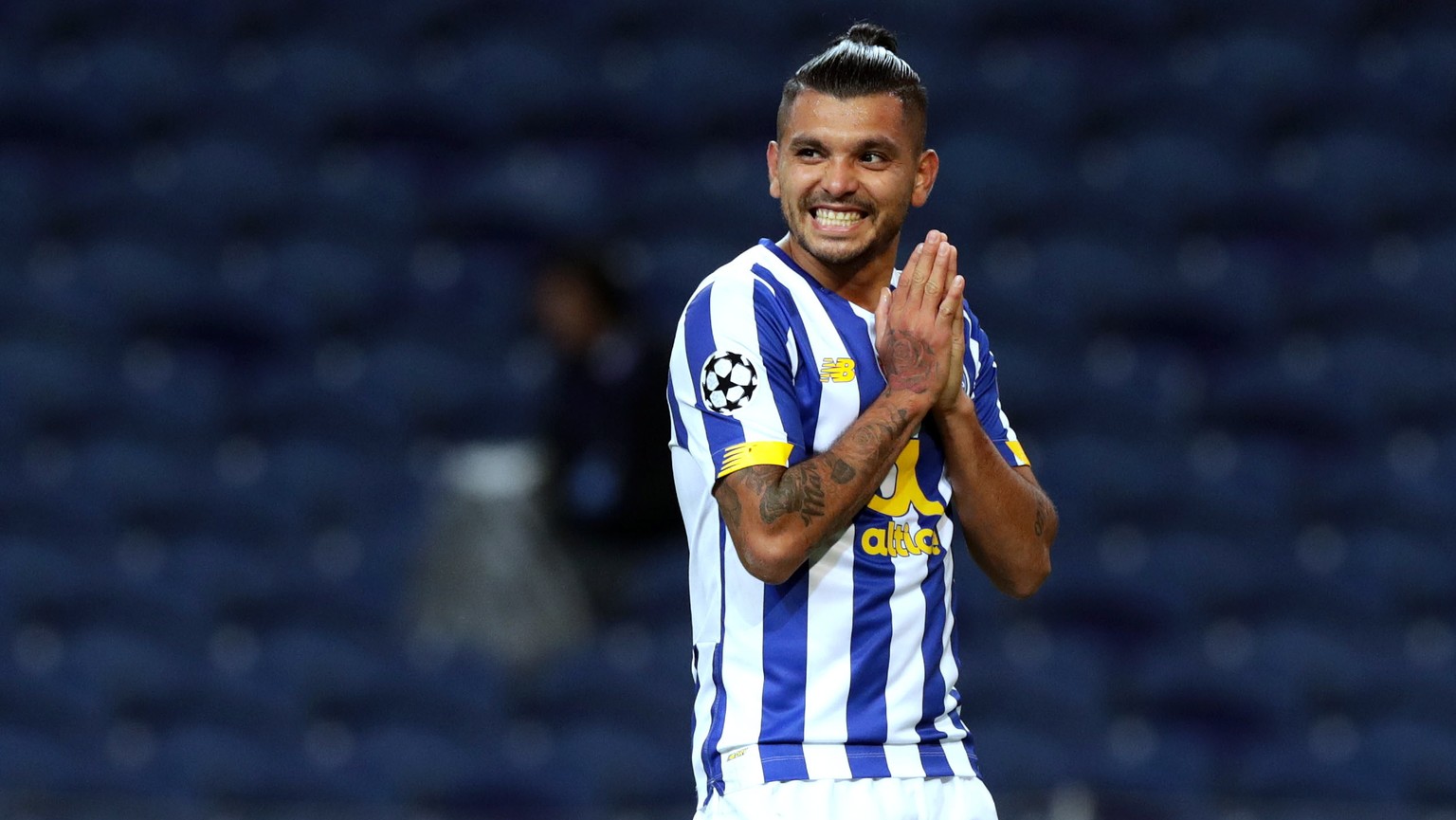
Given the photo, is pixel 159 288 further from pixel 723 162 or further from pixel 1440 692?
pixel 1440 692

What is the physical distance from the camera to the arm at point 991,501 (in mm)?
2410

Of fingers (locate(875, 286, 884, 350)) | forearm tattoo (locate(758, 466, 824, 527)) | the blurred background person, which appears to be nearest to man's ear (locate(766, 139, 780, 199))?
fingers (locate(875, 286, 884, 350))

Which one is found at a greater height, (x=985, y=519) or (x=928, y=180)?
(x=928, y=180)

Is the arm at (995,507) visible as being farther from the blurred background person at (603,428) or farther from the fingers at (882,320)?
the blurred background person at (603,428)

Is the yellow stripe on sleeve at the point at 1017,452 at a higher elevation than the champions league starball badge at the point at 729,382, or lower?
lower

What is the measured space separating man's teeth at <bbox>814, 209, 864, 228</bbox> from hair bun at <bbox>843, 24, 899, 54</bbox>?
0.83 ft

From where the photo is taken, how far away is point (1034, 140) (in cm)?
570

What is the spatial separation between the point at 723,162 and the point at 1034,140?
0.99 metres

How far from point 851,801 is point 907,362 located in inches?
22.3

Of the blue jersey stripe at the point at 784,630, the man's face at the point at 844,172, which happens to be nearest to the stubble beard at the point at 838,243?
the man's face at the point at 844,172

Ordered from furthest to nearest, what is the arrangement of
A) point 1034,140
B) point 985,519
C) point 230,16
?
point 230,16 → point 1034,140 → point 985,519

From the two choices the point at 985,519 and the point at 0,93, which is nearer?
the point at 985,519

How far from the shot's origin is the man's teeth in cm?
239

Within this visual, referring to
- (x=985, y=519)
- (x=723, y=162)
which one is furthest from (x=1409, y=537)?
(x=985, y=519)
